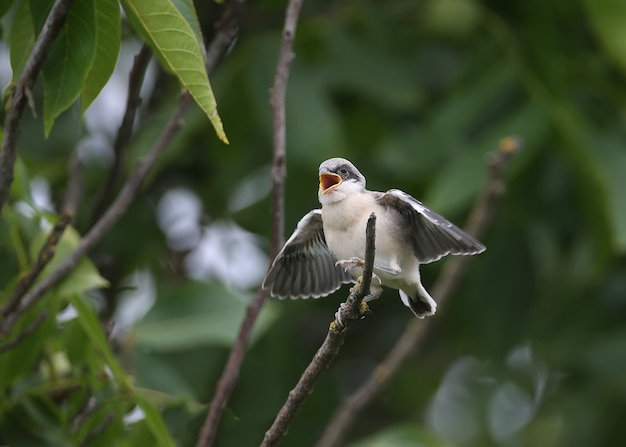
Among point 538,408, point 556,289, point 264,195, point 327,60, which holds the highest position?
point 327,60

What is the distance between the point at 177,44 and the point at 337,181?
1.26 meters

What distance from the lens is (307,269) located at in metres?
4.28

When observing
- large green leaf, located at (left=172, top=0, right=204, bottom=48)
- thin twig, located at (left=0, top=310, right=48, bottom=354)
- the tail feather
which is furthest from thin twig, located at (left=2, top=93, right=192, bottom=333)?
the tail feather

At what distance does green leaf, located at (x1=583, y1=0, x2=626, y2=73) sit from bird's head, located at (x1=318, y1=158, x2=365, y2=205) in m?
2.25

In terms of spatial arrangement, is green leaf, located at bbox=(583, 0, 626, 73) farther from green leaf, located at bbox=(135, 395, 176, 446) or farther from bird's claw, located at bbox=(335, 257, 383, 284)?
green leaf, located at bbox=(135, 395, 176, 446)

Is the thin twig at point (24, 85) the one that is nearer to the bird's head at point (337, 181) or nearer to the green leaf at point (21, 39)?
the green leaf at point (21, 39)

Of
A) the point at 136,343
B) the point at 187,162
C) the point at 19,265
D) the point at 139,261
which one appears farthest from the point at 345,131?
the point at 19,265

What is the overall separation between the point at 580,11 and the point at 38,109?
12.1 ft

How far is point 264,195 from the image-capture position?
7055 millimetres

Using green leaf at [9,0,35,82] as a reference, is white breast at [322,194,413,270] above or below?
below

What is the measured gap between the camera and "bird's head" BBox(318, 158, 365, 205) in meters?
3.98

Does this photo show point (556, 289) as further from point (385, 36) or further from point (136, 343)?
point (136, 343)

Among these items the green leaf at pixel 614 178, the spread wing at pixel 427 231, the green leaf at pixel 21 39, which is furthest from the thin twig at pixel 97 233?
the green leaf at pixel 614 178

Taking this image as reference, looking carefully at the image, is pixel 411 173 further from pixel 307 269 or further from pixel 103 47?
pixel 103 47
